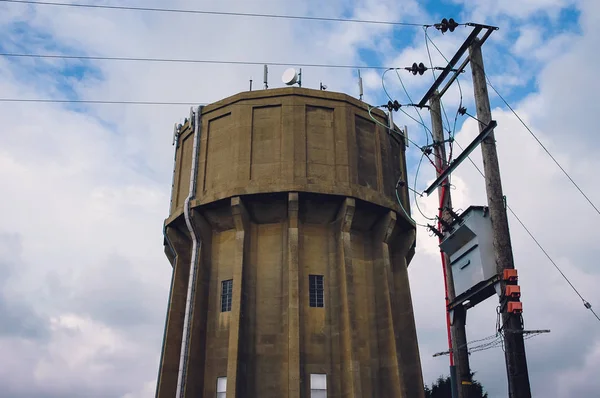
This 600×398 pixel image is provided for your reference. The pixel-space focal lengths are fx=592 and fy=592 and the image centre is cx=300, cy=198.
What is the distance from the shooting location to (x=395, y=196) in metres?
Result: 25.7

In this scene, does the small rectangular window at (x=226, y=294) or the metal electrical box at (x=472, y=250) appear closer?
the metal electrical box at (x=472, y=250)

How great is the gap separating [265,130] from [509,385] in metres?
14.4

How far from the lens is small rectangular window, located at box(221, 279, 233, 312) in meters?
23.1

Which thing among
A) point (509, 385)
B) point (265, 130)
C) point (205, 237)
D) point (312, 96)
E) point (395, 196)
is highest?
point (312, 96)

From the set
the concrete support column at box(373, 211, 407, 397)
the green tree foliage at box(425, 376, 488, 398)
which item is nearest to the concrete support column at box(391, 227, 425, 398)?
the concrete support column at box(373, 211, 407, 397)

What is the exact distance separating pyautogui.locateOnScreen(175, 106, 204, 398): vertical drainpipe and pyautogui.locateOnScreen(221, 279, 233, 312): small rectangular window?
123 cm

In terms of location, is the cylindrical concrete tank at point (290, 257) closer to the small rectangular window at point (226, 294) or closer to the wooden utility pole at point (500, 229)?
the small rectangular window at point (226, 294)

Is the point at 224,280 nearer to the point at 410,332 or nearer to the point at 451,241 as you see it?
the point at 410,332

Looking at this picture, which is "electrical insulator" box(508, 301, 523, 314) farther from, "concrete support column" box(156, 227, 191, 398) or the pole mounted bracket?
"concrete support column" box(156, 227, 191, 398)

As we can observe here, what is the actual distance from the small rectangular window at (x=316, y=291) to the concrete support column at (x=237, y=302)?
267 cm

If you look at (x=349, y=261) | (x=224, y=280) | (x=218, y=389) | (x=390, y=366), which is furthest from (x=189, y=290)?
(x=390, y=366)

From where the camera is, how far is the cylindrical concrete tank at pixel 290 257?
21.5 meters

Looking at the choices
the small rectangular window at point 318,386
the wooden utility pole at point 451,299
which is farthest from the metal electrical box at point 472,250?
the small rectangular window at point 318,386

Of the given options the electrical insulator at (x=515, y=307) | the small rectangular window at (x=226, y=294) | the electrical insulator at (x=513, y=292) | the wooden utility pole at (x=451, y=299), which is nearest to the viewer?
the electrical insulator at (x=515, y=307)
